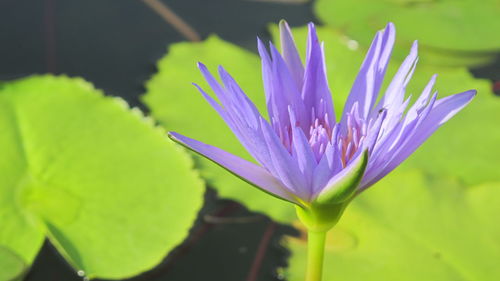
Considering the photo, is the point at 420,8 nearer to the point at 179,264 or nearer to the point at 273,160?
the point at 179,264

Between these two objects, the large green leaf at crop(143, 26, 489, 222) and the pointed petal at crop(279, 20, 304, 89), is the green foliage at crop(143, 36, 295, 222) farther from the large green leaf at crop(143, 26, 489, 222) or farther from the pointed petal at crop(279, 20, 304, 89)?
the pointed petal at crop(279, 20, 304, 89)

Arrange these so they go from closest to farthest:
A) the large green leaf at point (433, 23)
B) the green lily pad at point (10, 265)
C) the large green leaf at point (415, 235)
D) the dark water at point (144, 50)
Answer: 1. the green lily pad at point (10, 265)
2. the large green leaf at point (415, 235)
3. the dark water at point (144, 50)
4. the large green leaf at point (433, 23)

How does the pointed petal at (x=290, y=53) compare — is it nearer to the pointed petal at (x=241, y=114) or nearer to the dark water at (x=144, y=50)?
the pointed petal at (x=241, y=114)

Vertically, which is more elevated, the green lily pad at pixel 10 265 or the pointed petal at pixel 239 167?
the pointed petal at pixel 239 167

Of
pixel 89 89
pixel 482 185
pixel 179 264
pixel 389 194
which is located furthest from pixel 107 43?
pixel 482 185

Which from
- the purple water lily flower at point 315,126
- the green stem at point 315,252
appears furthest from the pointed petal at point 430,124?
the green stem at point 315,252

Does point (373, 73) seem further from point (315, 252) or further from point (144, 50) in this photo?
point (144, 50)
